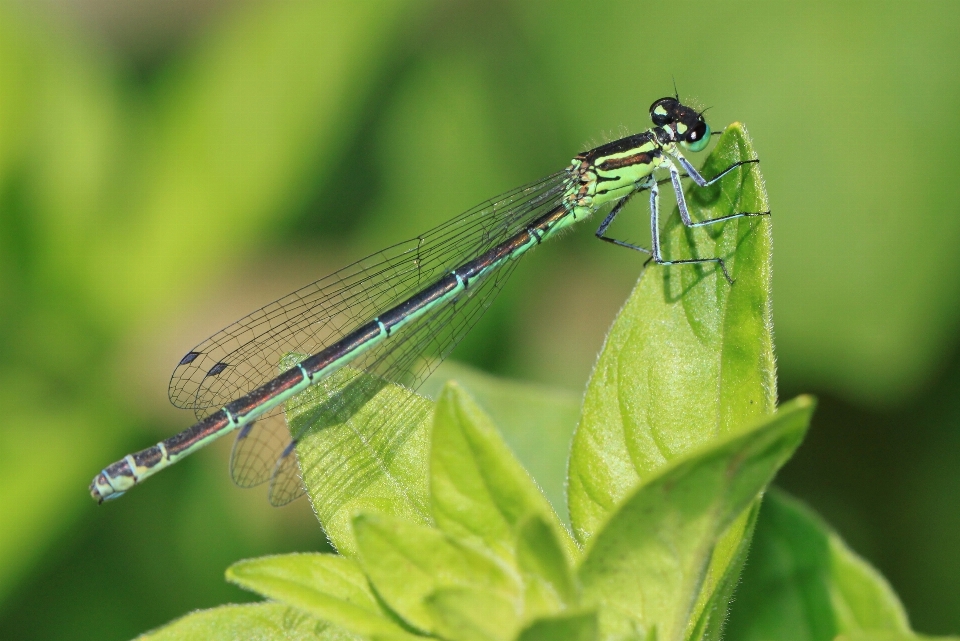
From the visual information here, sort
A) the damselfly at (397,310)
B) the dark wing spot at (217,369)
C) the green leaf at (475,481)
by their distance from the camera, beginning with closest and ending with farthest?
the green leaf at (475,481)
the damselfly at (397,310)
the dark wing spot at (217,369)

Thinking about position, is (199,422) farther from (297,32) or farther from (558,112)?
(558,112)

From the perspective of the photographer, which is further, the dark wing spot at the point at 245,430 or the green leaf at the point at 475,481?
the dark wing spot at the point at 245,430

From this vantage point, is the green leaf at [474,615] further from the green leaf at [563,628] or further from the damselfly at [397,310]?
the damselfly at [397,310]

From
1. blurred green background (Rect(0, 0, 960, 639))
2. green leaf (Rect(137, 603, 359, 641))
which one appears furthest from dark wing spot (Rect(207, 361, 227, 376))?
green leaf (Rect(137, 603, 359, 641))

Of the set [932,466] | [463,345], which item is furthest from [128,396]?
[932,466]

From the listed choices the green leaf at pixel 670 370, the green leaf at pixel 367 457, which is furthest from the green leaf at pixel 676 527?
the green leaf at pixel 367 457

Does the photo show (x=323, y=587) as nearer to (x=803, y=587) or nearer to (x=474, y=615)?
(x=474, y=615)
